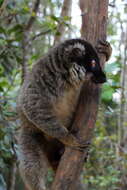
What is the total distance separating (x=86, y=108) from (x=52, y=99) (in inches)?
18.2

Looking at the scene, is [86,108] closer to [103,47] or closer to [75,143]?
[75,143]

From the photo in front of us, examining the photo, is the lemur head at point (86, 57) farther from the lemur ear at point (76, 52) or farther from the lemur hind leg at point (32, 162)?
the lemur hind leg at point (32, 162)

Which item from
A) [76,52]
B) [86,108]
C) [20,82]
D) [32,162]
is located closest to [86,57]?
[76,52]

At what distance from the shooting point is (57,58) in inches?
128

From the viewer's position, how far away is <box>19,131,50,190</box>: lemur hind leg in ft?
10.5

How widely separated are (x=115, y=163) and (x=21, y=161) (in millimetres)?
3317

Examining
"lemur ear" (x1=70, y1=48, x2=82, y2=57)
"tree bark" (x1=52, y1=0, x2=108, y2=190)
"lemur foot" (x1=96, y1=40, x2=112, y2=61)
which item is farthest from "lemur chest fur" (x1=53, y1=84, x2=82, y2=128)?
"lemur foot" (x1=96, y1=40, x2=112, y2=61)

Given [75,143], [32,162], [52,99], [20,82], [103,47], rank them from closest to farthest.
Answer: [75,143]
[103,47]
[52,99]
[32,162]
[20,82]

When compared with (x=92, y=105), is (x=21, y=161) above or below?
below

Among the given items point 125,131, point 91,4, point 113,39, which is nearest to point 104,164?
point 125,131

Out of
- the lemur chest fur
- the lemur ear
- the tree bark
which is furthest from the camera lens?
the lemur chest fur

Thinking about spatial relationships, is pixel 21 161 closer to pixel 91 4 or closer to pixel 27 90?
pixel 27 90

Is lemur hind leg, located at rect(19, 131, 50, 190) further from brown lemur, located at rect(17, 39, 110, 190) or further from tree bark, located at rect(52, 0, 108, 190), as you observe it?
tree bark, located at rect(52, 0, 108, 190)

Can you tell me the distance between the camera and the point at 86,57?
299cm
